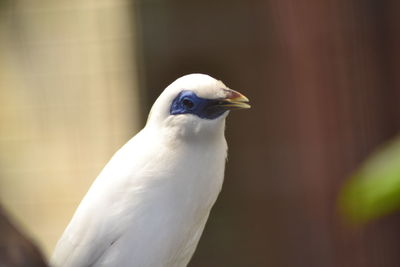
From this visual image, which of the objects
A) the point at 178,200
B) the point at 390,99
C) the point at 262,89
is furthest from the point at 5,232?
the point at 262,89

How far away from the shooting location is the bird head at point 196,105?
0.94m

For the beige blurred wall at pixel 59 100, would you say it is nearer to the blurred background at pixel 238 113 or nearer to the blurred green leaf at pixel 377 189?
the blurred background at pixel 238 113

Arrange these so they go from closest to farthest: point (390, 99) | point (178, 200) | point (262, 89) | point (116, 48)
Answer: point (178, 200) → point (390, 99) → point (262, 89) → point (116, 48)

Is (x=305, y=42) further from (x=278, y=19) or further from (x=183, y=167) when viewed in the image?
(x=183, y=167)

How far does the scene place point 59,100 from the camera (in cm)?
246

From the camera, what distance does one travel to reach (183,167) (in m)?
0.95

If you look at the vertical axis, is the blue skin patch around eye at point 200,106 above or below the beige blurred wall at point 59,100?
above

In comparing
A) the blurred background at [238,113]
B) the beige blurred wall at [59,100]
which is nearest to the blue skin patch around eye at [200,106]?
the blurred background at [238,113]

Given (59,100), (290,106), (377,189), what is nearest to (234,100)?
(377,189)

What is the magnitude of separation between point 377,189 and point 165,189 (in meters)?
0.39

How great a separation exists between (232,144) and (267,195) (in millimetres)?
165

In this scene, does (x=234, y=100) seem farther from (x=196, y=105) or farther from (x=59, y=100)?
(x=59, y=100)

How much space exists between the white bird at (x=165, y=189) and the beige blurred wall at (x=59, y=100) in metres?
1.41

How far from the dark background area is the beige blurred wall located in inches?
4.8
